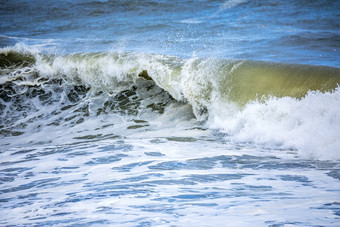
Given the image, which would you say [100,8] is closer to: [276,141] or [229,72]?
[229,72]

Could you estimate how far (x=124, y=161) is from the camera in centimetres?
459

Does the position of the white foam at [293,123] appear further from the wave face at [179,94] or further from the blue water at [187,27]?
the blue water at [187,27]

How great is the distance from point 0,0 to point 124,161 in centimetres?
2231

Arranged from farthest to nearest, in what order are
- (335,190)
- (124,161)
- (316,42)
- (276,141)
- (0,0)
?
(0,0) → (316,42) → (276,141) → (124,161) → (335,190)

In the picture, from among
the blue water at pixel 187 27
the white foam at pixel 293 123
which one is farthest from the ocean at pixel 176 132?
the blue water at pixel 187 27

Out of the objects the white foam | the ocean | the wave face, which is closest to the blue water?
the ocean

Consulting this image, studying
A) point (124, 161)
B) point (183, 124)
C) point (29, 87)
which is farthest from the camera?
point (29, 87)

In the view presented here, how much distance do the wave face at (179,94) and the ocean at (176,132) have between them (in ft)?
0.08

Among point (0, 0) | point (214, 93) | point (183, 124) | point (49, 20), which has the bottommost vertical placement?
point (183, 124)

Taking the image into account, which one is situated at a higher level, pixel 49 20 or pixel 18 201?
pixel 49 20

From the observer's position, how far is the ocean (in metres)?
2.93

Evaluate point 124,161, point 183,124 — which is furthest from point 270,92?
point 124,161

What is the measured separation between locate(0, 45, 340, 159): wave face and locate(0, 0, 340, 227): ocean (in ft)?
0.08

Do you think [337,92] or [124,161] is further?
[337,92]
